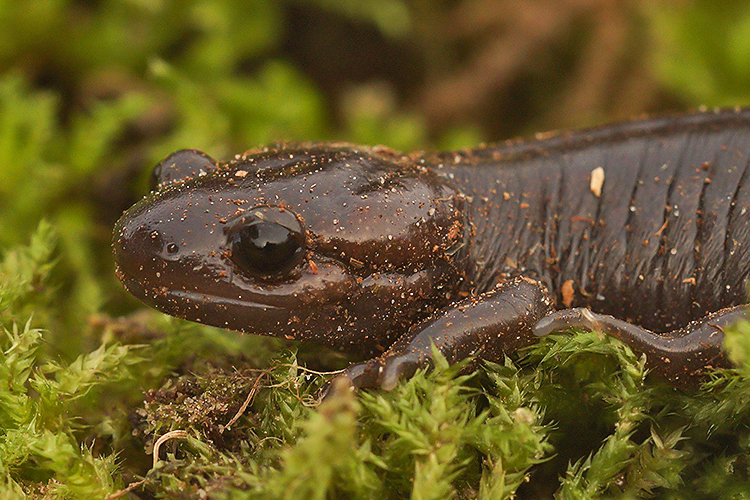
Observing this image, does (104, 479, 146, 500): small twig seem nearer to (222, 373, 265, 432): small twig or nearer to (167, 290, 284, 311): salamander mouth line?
(222, 373, 265, 432): small twig

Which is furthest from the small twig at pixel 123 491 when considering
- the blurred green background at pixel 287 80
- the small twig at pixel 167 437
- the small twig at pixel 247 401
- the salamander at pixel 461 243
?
the blurred green background at pixel 287 80

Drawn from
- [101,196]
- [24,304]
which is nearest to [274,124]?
[101,196]

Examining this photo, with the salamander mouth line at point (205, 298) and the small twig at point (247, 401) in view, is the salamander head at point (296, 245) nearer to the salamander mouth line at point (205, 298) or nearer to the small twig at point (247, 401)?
the salamander mouth line at point (205, 298)

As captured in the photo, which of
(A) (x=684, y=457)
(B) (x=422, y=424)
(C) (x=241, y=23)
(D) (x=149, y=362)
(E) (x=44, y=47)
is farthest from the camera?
(C) (x=241, y=23)

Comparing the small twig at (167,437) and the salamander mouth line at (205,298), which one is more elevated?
the salamander mouth line at (205,298)

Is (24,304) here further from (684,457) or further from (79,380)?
(684,457)

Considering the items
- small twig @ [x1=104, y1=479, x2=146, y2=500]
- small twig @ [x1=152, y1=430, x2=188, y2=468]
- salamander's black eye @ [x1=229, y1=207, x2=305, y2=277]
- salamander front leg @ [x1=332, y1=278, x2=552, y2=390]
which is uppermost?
salamander's black eye @ [x1=229, y1=207, x2=305, y2=277]

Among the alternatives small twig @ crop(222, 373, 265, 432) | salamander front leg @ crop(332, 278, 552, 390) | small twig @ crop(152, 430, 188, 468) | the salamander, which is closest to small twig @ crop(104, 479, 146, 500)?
small twig @ crop(152, 430, 188, 468)
